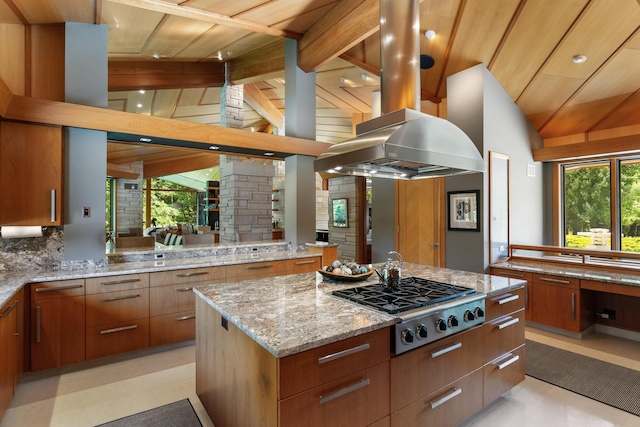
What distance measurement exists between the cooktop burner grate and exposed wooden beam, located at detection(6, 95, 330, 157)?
8.66ft

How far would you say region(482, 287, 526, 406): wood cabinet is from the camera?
2275mm

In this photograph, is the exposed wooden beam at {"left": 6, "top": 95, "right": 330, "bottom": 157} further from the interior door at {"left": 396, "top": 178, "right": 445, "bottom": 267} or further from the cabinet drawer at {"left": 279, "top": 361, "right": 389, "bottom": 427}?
the cabinet drawer at {"left": 279, "top": 361, "right": 389, "bottom": 427}

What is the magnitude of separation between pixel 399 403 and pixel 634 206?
5121 millimetres

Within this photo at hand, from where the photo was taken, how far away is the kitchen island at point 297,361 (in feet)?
4.62

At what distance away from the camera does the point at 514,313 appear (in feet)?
8.24

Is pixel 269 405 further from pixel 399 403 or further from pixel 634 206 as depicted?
pixel 634 206

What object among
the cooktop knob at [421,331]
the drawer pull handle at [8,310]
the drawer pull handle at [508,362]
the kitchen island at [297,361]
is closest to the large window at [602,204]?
the drawer pull handle at [508,362]

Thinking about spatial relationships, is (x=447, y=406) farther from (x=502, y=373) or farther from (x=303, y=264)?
(x=303, y=264)

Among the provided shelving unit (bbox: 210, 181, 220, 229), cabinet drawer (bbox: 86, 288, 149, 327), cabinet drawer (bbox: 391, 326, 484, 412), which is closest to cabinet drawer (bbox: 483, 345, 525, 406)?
cabinet drawer (bbox: 391, 326, 484, 412)

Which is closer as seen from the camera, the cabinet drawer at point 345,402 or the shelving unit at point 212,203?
the cabinet drawer at point 345,402

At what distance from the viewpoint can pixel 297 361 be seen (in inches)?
55.1

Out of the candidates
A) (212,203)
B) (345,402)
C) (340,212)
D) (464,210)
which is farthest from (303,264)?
(212,203)

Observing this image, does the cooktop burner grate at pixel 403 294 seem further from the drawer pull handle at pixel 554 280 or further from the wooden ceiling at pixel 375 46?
the wooden ceiling at pixel 375 46

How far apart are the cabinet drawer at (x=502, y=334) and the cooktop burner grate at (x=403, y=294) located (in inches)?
13.3
